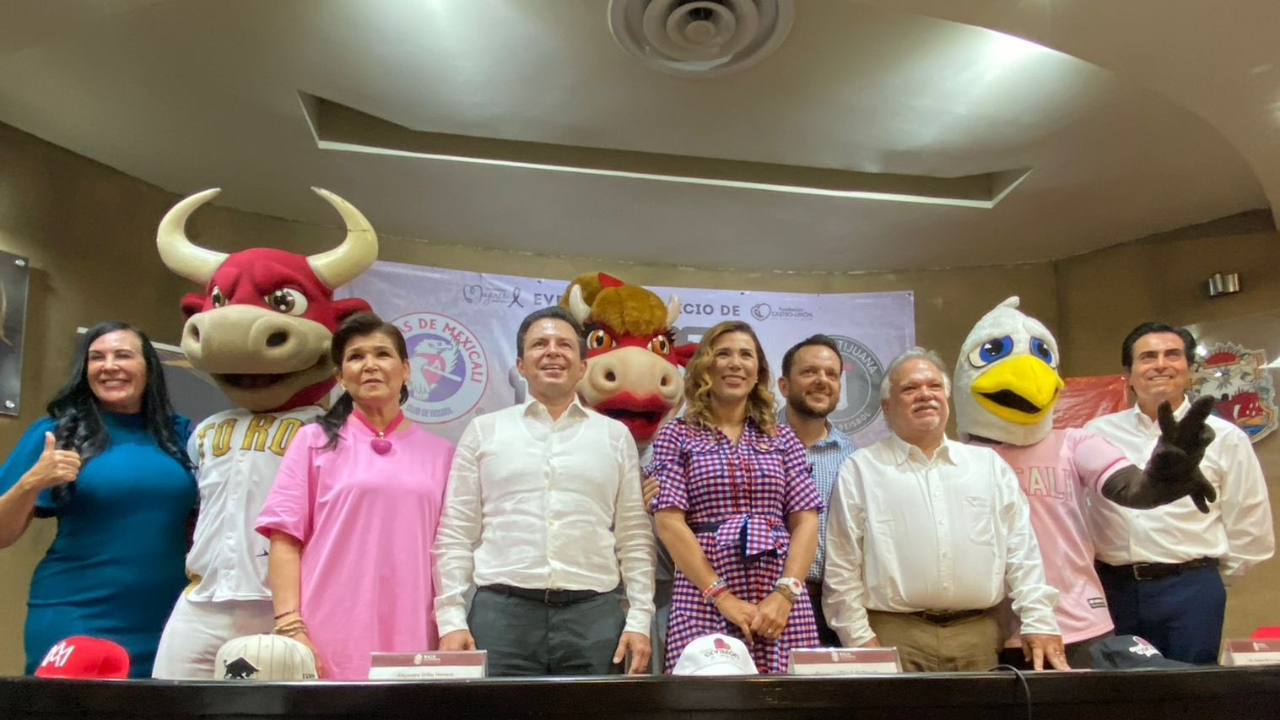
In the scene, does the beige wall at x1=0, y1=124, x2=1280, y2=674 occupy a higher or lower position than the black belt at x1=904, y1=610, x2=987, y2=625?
higher

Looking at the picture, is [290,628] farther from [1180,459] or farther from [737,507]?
[1180,459]

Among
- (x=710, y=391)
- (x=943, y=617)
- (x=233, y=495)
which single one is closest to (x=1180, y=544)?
(x=943, y=617)

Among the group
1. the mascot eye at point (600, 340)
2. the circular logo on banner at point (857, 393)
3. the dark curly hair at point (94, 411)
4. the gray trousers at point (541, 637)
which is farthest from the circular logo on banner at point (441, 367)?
the gray trousers at point (541, 637)

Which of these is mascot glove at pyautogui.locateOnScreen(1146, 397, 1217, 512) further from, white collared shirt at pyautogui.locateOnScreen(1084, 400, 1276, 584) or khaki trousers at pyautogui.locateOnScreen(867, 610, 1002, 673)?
khaki trousers at pyautogui.locateOnScreen(867, 610, 1002, 673)

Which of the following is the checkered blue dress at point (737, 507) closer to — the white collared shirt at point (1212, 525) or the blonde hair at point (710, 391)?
the blonde hair at point (710, 391)

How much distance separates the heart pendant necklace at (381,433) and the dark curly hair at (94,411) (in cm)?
49

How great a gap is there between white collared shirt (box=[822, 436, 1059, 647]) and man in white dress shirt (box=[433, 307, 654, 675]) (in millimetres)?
459

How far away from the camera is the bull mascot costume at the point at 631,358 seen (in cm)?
245

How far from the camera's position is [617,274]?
392cm

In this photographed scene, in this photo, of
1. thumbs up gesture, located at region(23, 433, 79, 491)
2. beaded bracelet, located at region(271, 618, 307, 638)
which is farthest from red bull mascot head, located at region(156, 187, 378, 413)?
beaded bracelet, located at region(271, 618, 307, 638)

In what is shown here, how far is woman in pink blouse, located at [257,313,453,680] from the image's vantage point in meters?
1.80

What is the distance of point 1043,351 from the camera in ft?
8.01

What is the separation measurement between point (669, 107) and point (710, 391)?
106 centimetres

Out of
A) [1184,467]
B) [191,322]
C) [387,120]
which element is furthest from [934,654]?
[387,120]
